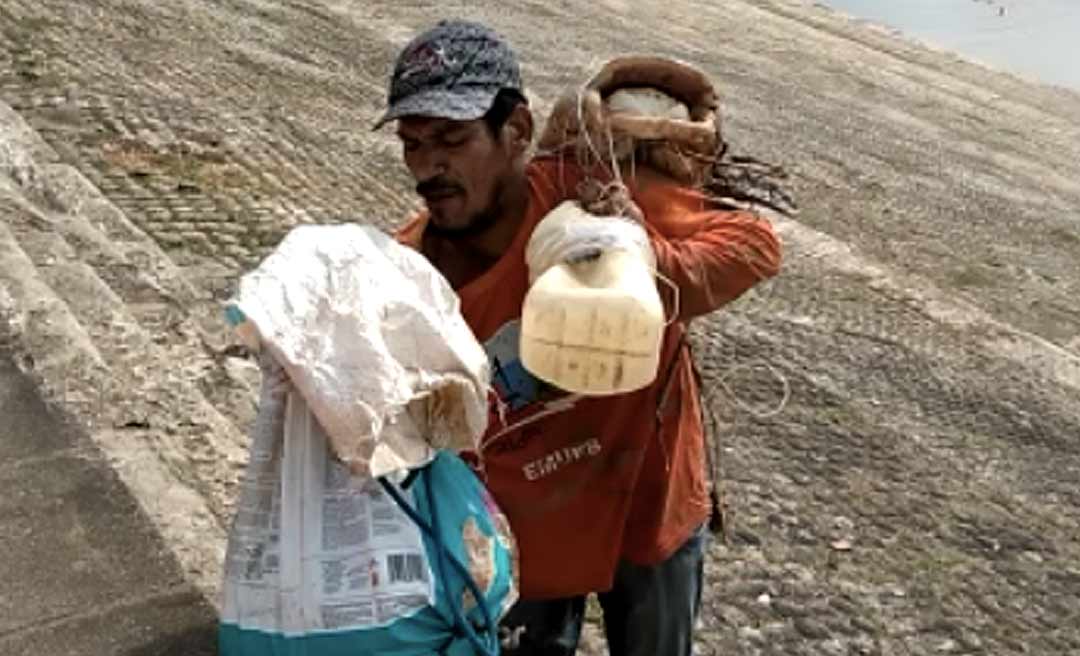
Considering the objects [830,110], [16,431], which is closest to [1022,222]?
[830,110]

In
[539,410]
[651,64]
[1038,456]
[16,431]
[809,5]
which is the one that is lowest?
[809,5]

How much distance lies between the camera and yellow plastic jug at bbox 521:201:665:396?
2109mm

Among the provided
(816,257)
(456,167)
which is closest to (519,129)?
(456,167)

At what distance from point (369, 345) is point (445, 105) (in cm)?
48

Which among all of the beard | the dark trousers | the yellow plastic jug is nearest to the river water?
the dark trousers

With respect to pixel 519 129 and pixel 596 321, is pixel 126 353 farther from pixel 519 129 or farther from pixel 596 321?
pixel 596 321

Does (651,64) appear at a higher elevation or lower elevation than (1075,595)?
higher

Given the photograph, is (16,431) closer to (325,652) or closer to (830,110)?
(325,652)

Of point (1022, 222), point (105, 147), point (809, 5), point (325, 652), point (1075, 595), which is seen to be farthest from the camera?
point (809, 5)

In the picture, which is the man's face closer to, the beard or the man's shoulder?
the beard

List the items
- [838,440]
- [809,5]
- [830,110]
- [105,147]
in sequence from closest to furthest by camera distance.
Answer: [838,440] < [105,147] < [830,110] < [809,5]

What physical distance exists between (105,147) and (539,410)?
5.00 meters

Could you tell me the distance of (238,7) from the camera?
11797 mm

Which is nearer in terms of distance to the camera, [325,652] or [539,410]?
[325,652]
